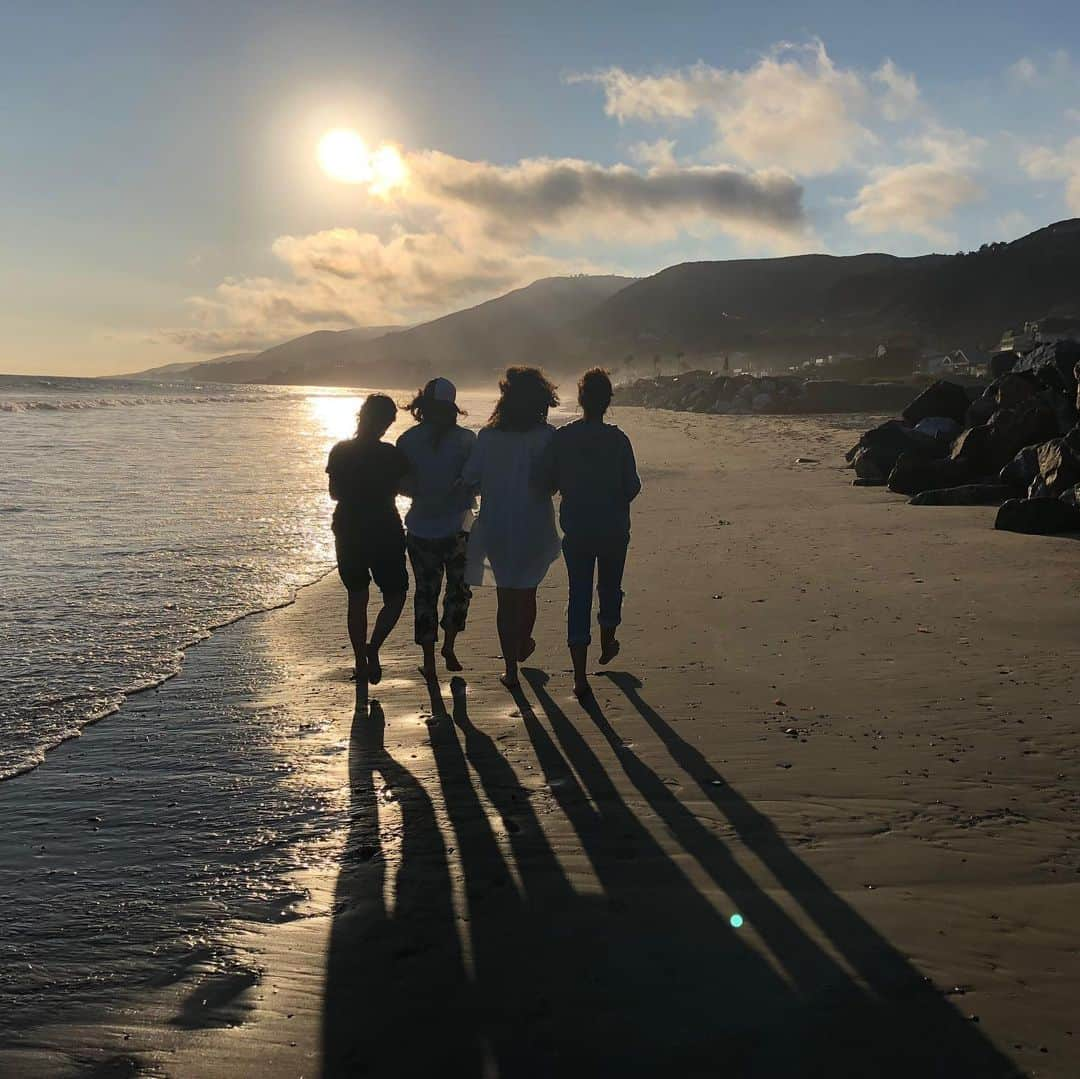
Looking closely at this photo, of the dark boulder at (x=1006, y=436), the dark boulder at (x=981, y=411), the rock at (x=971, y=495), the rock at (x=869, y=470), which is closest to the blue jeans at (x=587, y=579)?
the rock at (x=971, y=495)

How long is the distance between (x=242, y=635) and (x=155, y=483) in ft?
36.8

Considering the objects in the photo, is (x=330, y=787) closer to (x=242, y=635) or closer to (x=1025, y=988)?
(x=1025, y=988)

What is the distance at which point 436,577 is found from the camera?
6.12 metres

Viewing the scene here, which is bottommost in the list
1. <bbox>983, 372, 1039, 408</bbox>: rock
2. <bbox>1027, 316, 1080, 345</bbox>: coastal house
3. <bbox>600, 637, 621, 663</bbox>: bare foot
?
<bbox>600, 637, 621, 663</bbox>: bare foot

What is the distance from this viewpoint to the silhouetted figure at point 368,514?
5.95 m

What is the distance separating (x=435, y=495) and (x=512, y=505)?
20.7 inches

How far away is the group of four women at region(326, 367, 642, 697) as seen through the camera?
5.71 m

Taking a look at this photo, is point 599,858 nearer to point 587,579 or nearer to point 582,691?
point 582,691

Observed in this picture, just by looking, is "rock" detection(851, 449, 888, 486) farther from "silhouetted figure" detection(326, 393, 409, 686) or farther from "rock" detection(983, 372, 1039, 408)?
"silhouetted figure" detection(326, 393, 409, 686)

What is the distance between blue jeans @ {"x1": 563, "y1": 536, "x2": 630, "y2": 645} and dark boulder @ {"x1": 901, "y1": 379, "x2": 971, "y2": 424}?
17.1m

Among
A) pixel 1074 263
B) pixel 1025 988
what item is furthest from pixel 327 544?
pixel 1074 263

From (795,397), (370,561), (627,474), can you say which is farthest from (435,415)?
(795,397)

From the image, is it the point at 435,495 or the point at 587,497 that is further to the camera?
the point at 435,495

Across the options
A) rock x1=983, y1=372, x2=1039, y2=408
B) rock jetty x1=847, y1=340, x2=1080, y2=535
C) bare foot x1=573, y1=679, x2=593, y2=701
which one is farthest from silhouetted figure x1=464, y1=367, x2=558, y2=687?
rock x1=983, y1=372, x2=1039, y2=408
